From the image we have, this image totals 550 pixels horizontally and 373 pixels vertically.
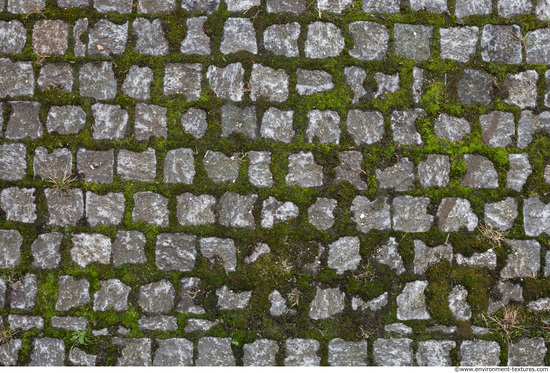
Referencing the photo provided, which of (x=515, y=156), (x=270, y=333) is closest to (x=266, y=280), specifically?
(x=270, y=333)

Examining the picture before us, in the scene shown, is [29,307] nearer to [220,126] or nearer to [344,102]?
[220,126]

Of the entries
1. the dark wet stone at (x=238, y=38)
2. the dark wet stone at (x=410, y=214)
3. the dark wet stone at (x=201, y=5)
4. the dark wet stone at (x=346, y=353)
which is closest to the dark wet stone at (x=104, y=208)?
the dark wet stone at (x=238, y=38)

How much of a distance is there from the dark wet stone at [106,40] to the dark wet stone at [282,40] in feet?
4.26

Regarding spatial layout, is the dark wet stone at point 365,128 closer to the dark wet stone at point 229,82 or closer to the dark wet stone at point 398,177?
the dark wet stone at point 398,177

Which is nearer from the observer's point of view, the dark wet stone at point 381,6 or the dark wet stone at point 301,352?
the dark wet stone at point 301,352

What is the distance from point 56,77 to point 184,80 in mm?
1161

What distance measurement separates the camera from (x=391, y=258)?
3.38 meters

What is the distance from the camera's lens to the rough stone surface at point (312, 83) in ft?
11.2

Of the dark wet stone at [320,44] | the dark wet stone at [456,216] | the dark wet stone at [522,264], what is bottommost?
the dark wet stone at [522,264]

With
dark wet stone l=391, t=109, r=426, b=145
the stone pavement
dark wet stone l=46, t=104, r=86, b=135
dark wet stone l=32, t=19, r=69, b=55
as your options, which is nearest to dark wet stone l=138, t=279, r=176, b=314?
the stone pavement

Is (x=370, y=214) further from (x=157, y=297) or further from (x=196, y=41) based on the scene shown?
(x=196, y=41)

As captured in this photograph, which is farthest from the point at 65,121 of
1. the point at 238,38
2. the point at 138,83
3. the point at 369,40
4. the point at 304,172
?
the point at 369,40

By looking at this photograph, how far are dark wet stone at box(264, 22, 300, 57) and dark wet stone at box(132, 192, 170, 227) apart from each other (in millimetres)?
1679

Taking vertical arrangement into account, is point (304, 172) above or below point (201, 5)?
below
